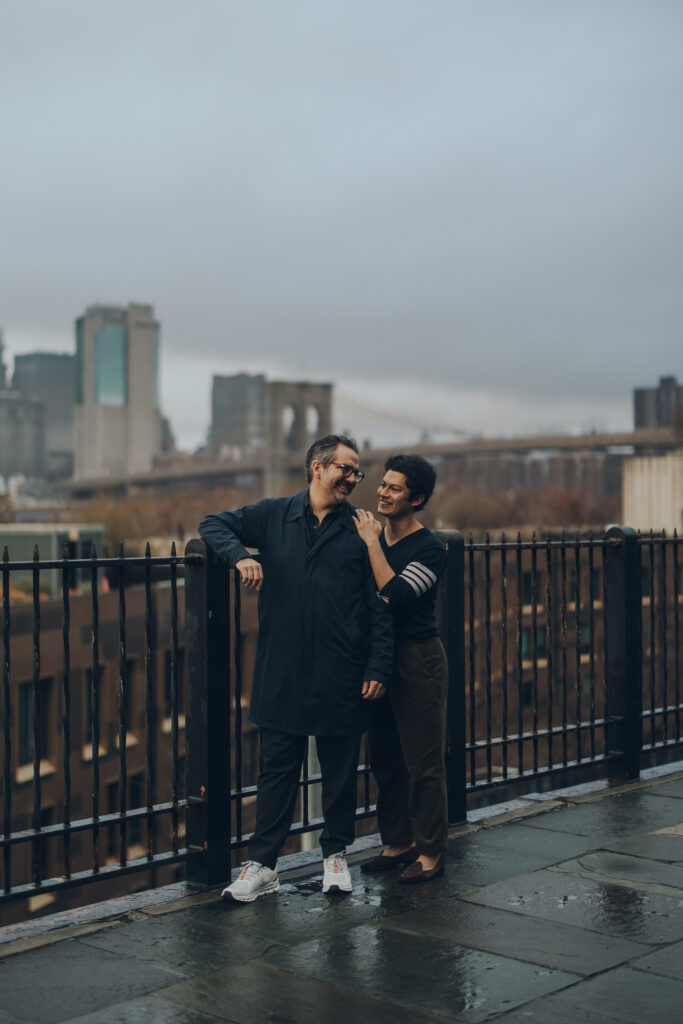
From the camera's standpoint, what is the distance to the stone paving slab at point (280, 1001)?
316cm

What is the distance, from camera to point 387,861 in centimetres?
466

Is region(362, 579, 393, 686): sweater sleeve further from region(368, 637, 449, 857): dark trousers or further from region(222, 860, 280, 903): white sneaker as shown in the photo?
region(222, 860, 280, 903): white sneaker

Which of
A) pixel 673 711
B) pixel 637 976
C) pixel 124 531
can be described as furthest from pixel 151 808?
pixel 124 531

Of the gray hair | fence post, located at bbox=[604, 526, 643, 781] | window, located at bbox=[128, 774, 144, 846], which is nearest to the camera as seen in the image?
the gray hair

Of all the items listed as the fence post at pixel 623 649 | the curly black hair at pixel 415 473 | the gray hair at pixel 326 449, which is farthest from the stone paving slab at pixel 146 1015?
the fence post at pixel 623 649

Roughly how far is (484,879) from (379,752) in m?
0.63

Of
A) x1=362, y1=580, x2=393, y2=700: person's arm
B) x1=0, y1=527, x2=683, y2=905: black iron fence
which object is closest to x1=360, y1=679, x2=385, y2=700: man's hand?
x1=362, y1=580, x2=393, y2=700: person's arm

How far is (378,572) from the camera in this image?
4305 mm

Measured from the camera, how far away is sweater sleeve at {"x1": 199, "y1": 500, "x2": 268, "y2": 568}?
4172 mm

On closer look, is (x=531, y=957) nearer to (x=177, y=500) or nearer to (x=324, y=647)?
(x=324, y=647)

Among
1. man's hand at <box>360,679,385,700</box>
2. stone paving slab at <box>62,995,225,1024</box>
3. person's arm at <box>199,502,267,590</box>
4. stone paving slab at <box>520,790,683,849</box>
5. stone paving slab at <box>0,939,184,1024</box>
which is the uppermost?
person's arm at <box>199,502,267,590</box>

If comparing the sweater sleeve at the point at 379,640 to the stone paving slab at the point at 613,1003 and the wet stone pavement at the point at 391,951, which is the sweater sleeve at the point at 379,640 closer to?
the wet stone pavement at the point at 391,951

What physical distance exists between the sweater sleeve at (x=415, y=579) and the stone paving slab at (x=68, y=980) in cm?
150

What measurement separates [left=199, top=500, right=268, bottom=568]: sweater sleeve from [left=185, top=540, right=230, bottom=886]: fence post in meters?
0.13
